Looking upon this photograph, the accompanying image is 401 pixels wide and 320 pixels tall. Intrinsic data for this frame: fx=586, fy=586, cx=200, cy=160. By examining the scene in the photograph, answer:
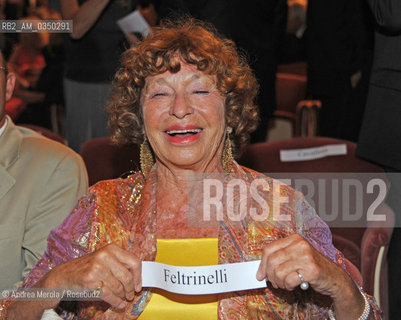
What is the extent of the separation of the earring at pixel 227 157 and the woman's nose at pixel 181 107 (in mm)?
271

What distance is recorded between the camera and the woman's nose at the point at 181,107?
2072mm

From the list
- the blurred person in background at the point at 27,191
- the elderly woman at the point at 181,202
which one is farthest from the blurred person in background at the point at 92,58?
the elderly woman at the point at 181,202

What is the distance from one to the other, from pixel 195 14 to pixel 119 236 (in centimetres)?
173

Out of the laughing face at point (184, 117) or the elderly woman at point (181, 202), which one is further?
the laughing face at point (184, 117)

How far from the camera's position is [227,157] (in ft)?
7.55

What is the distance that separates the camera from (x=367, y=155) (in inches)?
120

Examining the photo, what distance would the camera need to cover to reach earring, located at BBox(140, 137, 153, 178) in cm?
231

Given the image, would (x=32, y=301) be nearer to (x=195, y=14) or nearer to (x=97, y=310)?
(x=97, y=310)

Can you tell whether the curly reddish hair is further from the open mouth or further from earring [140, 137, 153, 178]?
the open mouth

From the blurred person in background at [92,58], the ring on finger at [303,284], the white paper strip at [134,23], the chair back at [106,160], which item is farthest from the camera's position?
the blurred person in background at [92,58]

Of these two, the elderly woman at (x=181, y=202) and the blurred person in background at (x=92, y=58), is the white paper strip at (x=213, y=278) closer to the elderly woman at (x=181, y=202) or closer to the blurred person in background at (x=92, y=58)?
the elderly woman at (x=181, y=202)

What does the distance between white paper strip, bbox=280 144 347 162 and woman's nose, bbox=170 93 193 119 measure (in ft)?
3.93

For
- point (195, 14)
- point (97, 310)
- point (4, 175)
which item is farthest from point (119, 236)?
point (195, 14)

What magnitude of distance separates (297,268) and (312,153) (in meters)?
1.54
